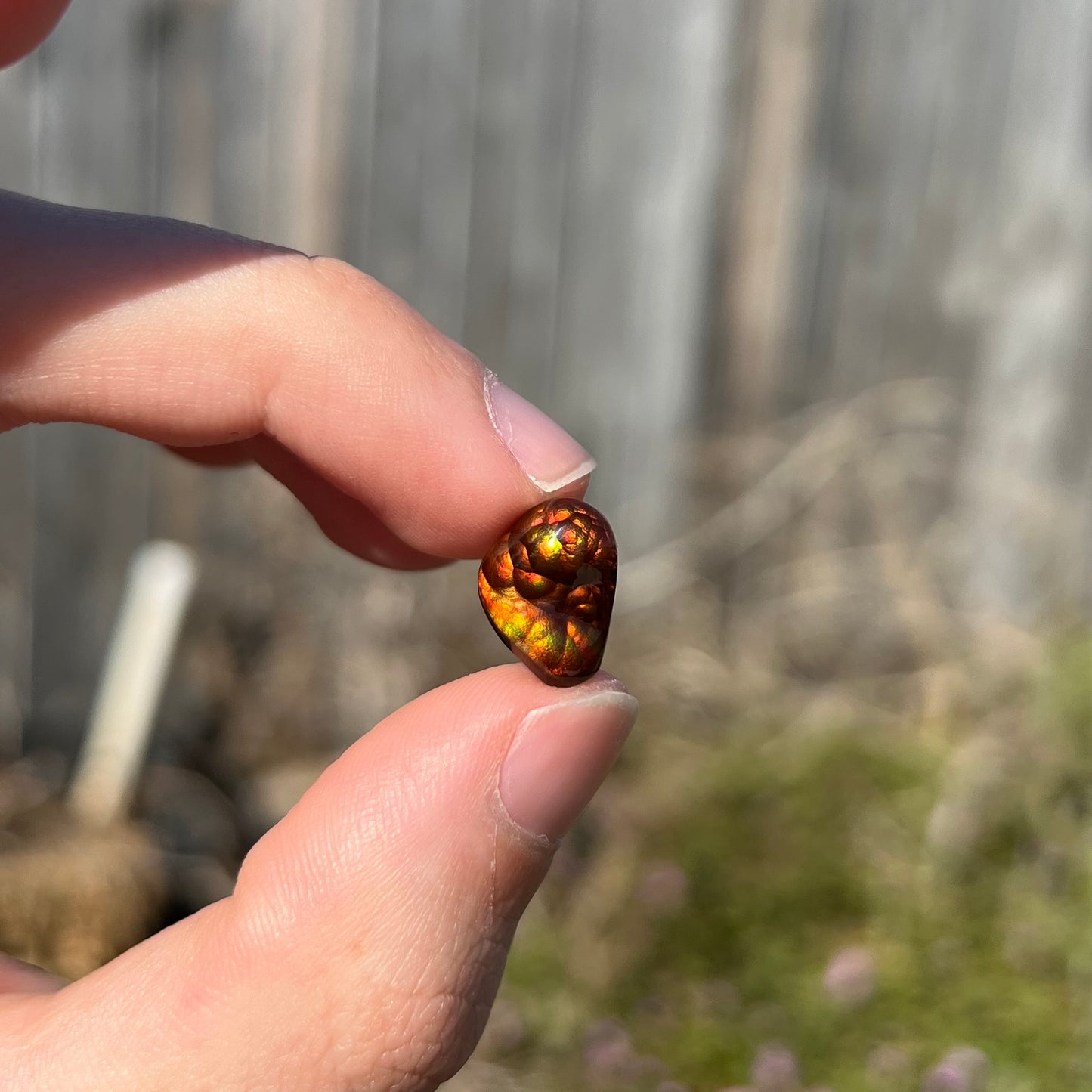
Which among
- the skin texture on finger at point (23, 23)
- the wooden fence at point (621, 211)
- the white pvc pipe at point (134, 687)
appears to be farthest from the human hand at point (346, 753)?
the wooden fence at point (621, 211)

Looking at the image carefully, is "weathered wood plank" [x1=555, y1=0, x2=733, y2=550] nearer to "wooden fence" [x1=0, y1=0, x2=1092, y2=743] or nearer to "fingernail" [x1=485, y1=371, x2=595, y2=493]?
"wooden fence" [x1=0, y1=0, x2=1092, y2=743]

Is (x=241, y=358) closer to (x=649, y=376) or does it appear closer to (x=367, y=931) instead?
(x=367, y=931)

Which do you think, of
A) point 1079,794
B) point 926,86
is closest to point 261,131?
point 926,86

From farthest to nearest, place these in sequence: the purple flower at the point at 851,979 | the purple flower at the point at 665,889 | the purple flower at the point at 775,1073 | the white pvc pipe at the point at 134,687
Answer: the white pvc pipe at the point at 134,687
the purple flower at the point at 665,889
the purple flower at the point at 851,979
the purple flower at the point at 775,1073

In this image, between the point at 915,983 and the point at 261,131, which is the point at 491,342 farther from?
the point at 915,983

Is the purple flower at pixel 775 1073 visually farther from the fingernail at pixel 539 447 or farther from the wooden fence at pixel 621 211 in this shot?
the wooden fence at pixel 621 211

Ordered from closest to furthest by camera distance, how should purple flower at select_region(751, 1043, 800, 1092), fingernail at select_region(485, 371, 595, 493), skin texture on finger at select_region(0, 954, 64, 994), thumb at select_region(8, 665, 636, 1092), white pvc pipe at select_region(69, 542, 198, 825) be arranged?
thumb at select_region(8, 665, 636, 1092) → skin texture on finger at select_region(0, 954, 64, 994) → fingernail at select_region(485, 371, 595, 493) → purple flower at select_region(751, 1043, 800, 1092) → white pvc pipe at select_region(69, 542, 198, 825)

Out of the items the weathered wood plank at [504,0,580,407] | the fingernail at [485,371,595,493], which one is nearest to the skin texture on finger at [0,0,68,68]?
the fingernail at [485,371,595,493]

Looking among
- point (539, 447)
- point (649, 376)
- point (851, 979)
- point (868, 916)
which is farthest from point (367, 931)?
point (649, 376)
